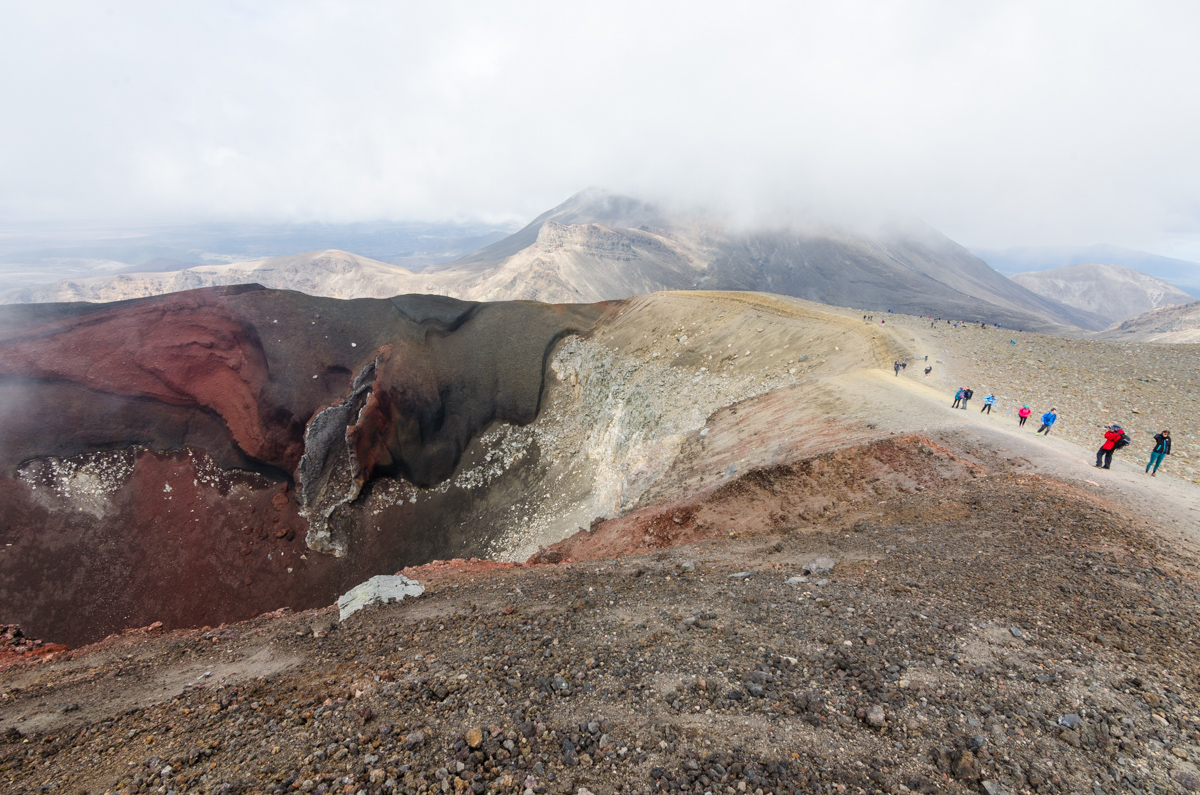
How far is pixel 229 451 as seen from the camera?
2773cm

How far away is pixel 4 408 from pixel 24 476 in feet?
13.9

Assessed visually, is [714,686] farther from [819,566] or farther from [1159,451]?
[1159,451]

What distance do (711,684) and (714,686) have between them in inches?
2.0

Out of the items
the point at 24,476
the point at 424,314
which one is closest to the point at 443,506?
the point at 424,314

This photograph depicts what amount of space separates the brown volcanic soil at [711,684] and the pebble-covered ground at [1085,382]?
920cm

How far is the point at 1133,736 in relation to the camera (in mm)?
4293

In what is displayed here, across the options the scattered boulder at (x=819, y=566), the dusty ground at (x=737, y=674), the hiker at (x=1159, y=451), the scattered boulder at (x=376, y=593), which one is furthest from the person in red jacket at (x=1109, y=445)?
the scattered boulder at (x=376, y=593)

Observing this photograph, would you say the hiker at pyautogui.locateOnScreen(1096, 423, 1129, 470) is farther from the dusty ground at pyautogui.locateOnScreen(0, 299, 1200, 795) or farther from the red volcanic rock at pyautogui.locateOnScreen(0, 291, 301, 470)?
the red volcanic rock at pyautogui.locateOnScreen(0, 291, 301, 470)

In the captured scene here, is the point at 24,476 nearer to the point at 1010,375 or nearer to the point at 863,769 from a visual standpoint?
the point at 863,769

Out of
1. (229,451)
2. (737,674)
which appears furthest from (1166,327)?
(229,451)

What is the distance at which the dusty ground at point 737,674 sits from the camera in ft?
14.2

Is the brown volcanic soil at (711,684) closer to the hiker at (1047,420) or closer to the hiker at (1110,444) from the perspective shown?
the hiker at (1110,444)

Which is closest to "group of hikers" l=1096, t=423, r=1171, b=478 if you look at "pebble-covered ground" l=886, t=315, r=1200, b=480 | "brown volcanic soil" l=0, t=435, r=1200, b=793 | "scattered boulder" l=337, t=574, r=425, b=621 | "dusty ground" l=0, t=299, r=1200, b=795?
"dusty ground" l=0, t=299, r=1200, b=795

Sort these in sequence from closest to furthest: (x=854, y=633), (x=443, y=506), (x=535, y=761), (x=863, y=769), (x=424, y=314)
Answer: (x=863, y=769) → (x=535, y=761) → (x=854, y=633) → (x=443, y=506) → (x=424, y=314)
